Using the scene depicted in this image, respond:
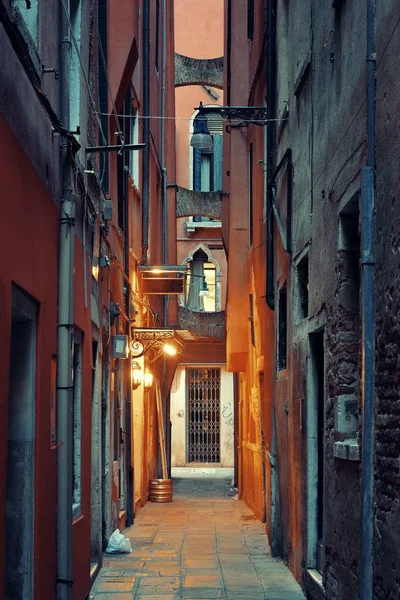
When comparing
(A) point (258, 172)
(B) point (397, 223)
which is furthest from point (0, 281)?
(A) point (258, 172)

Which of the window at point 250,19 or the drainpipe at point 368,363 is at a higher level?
the window at point 250,19

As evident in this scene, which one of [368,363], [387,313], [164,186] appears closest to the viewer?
[387,313]

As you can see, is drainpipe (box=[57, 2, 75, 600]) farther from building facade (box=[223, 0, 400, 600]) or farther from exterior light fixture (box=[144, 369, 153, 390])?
exterior light fixture (box=[144, 369, 153, 390])

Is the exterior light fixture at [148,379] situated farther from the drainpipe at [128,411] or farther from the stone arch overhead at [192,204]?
the stone arch overhead at [192,204]

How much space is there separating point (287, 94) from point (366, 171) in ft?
19.8

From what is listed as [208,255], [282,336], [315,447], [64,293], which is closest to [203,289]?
[208,255]

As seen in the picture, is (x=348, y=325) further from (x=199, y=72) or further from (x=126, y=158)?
(x=199, y=72)

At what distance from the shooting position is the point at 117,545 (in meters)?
13.0

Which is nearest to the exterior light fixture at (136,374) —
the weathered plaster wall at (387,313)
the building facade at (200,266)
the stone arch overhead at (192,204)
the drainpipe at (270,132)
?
the drainpipe at (270,132)

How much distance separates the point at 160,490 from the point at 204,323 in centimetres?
803

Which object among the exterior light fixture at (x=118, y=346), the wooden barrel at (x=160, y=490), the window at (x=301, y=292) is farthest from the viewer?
the wooden barrel at (x=160, y=490)

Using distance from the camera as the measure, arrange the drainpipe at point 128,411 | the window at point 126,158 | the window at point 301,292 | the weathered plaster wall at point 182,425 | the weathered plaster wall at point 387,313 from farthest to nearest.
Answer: the weathered plaster wall at point 182,425 → the drainpipe at point 128,411 → the window at point 126,158 → the window at point 301,292 → the weathered plaster wall at point 387,313

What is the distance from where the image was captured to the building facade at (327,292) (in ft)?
21.6

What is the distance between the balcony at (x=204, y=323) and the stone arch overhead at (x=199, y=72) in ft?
19.2
